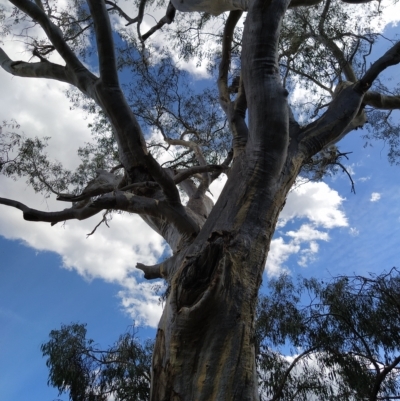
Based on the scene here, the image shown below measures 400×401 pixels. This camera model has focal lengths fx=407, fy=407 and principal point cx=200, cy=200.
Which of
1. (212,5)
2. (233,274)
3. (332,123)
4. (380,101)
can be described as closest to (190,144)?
(212,5)

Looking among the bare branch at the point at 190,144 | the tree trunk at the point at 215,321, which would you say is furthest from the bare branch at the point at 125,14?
the tree trunk at the point at 215,321

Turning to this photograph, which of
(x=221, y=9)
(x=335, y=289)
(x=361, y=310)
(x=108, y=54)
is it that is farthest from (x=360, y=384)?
(x=221, y=9)

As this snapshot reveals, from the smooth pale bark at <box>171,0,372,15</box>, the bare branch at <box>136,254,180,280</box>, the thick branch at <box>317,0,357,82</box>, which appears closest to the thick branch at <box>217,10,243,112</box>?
the smooth pale bark at <box>171,0,372,15</box>

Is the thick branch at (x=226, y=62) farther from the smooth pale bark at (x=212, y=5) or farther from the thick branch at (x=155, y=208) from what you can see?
the thick branch at (x=155, y=208)

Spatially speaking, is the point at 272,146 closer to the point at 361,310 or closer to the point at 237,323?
the point at 237,323

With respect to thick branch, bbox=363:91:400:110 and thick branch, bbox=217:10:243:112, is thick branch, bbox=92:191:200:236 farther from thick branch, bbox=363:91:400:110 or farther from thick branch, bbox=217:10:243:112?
thick branch, bbox=363:91:400:110

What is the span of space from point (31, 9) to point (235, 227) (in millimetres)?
3077

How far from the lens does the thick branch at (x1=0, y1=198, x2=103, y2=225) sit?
101 inches

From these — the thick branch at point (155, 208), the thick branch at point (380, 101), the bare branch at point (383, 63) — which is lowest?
the thick branch at point (155, 208)

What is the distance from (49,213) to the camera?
261 centimetres

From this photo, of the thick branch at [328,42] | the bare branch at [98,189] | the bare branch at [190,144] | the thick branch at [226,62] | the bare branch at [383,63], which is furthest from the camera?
the bare branch at [190,144]

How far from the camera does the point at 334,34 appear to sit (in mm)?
5691

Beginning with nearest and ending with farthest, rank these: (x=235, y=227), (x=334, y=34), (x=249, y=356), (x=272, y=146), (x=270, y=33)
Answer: (x=249, y=356), (x=235, y=227), (x=272, y=146), (x=270, y=33), (x=334, y=34)

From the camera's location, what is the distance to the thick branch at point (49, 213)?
8.40 feet
